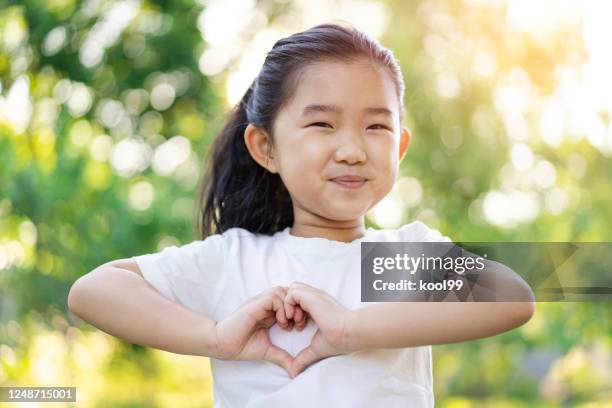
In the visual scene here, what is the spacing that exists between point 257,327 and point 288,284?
9cm

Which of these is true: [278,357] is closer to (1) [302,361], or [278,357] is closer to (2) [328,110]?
(1) [302,361]

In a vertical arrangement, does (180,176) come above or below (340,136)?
above

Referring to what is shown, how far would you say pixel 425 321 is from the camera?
0.89 m

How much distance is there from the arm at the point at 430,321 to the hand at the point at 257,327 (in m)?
0.09

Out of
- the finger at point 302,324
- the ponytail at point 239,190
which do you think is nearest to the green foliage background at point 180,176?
the ponytail at point 239,190

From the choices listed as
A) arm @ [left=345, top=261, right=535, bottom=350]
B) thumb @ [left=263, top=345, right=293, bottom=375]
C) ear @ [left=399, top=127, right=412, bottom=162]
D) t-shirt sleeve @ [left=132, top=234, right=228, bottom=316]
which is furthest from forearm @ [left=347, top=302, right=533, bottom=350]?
ear @ [left=399, top=127, right=412, bottom=162]

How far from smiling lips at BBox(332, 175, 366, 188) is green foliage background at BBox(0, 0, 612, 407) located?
1742 millimetres

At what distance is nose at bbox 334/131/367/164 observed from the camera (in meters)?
0.99

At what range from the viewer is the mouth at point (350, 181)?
101 cm

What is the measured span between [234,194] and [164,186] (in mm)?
2022

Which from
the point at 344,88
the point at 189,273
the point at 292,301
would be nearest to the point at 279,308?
the point at 292,301

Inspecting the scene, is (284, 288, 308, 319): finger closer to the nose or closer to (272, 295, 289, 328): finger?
(272, 295, 289, 328): finger

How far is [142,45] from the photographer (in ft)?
11.1

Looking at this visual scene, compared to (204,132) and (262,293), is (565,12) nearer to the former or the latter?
(204,132)
